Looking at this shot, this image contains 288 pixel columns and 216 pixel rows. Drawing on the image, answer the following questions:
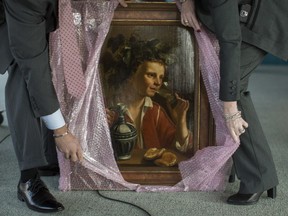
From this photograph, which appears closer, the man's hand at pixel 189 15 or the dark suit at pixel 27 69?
the dark suit at pixel 27 69

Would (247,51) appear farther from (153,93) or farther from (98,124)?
(98,124)

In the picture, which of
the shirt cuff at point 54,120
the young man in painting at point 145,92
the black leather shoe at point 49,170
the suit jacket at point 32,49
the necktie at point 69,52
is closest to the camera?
the suit jacket at point 32,49

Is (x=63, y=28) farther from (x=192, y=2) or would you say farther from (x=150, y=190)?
(x=150, y=190)

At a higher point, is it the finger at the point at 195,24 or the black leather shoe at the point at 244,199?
the finger at the point at 195,24

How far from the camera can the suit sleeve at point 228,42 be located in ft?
4.16

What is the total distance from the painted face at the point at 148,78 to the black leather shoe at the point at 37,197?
0.42m

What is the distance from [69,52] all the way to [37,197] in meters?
0.45

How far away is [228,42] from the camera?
50.7 inches

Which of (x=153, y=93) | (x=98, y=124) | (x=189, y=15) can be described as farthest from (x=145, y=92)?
(x=189, y=15)

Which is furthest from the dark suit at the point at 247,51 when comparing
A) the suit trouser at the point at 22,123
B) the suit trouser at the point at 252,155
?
the suit trouser at the point at 22,123

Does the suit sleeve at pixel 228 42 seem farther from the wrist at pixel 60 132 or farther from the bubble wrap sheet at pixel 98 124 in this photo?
the wrist at pixel 60 132

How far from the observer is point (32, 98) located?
1294 millimetres

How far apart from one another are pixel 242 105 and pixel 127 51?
395 mm

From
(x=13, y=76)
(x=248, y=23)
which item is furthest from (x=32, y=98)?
(x=248, y=23)
